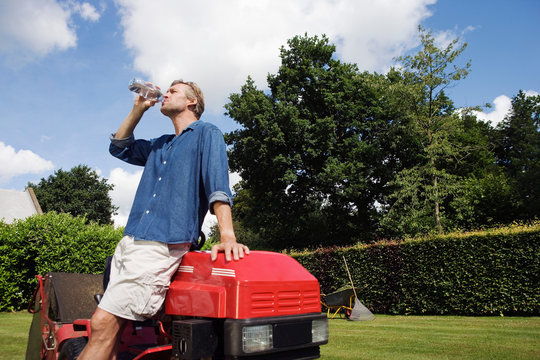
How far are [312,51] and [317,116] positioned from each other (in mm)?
4584

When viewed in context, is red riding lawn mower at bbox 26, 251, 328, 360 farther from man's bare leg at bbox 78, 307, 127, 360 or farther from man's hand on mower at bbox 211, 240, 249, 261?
man's bare leg at bbox 78, 307, 127, 360

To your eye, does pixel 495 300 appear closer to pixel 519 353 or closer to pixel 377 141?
pixel 519 353

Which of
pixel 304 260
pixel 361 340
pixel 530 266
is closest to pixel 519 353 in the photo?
pixel 361 340

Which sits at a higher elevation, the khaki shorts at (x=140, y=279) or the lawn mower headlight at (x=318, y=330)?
the khaki shorts at (x=140, y=279)

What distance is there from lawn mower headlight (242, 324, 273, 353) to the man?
1.10 feet

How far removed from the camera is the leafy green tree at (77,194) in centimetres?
4059

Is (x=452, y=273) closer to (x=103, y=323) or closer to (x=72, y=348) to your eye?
(x=72, y=348)

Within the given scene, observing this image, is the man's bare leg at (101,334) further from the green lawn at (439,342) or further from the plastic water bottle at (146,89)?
the green lawn at (439,342)

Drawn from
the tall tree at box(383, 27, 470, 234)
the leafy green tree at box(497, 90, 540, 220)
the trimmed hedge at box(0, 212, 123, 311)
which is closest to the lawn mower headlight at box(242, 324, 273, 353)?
the trimmed hedge at box(0, 212, 123, 311)

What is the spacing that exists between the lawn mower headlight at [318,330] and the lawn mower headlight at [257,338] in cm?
30

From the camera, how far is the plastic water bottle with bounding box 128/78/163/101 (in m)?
2.32

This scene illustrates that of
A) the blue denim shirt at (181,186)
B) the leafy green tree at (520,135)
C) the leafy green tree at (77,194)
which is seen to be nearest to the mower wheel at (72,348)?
the blue denim shirt at (181,186)

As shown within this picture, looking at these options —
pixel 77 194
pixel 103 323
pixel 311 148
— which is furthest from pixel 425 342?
pixel 77 194

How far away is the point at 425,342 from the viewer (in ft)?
22.6
